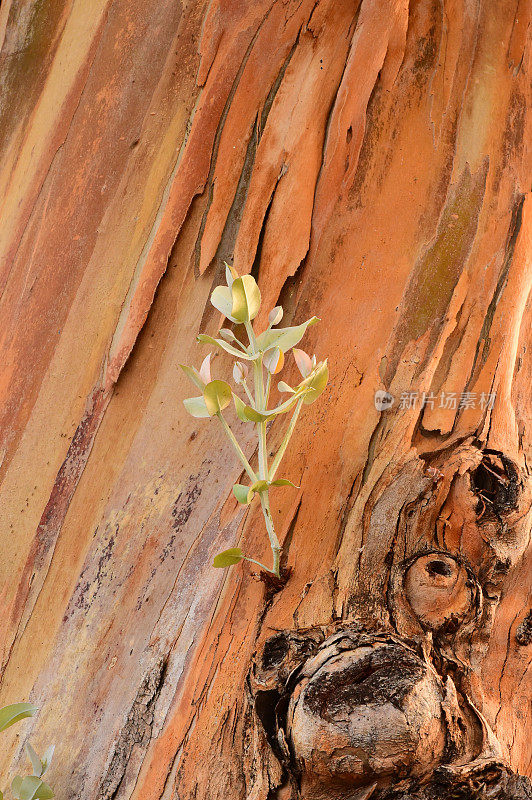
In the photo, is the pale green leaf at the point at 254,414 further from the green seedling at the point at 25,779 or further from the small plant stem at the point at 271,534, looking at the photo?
the green seedling at the point at 25,779

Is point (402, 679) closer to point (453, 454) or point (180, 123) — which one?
point (453, 454)

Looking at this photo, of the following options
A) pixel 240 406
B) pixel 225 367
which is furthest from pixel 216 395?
pixel 225 367

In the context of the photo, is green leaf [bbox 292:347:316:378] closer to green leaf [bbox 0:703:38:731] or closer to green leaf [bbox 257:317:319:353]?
green leaf [bbox 257:317:319:353]

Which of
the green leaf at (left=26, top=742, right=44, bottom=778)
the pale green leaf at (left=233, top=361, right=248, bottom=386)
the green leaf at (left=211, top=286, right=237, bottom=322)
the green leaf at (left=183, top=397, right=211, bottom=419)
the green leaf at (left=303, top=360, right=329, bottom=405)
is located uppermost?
the green leaf at (left=211, top=286, right=237, bottom=322)

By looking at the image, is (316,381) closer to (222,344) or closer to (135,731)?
(222,344)

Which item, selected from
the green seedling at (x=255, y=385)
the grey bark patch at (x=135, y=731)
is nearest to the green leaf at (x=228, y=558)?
the green seedling at (x=255, y=385)

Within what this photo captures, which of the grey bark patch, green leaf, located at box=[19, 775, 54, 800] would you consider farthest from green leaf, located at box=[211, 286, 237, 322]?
green leaf, located at box=[19, 775, 54, 800]

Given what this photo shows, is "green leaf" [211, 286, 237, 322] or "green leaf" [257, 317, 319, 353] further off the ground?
"green leaf" [211, 286, 237, 322]

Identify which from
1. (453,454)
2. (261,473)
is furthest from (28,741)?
(453,454)
